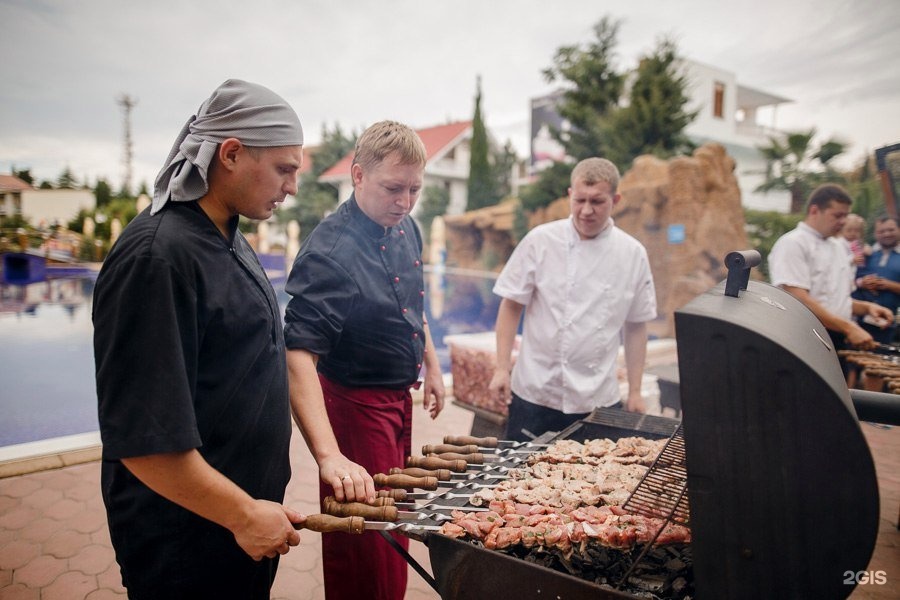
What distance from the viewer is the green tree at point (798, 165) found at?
57.8 feet

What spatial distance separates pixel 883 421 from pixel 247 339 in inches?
78.6

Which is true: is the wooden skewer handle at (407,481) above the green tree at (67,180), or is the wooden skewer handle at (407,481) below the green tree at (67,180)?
below

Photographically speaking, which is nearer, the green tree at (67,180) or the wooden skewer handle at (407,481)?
the wooden skewer handle at (407,481)

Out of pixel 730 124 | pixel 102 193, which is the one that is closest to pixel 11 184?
pixel 102 193

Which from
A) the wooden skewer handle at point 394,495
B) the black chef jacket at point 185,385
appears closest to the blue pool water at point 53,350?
the black chef jacket at point 185,385

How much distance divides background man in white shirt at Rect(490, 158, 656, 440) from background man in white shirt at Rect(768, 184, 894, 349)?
221 centimetres

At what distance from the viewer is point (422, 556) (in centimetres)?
322

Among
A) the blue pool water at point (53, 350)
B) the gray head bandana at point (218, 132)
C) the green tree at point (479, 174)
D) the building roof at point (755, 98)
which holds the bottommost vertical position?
the blue pool water at point (53, 350)

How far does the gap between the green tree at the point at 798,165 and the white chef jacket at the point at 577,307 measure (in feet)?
61.6

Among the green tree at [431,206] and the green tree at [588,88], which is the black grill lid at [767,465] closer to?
the green tree at [588,88]

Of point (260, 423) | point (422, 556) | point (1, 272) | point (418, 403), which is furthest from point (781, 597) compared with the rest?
point (1, 272)

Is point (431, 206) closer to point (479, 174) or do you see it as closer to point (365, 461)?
point (479, 174)

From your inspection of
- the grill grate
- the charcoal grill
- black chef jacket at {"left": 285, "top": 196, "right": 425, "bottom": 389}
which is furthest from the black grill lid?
black chef jacket at {"left": 285, "top": 196, "right": 425, "bottom": 389}

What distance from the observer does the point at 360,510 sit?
1.40 metres
